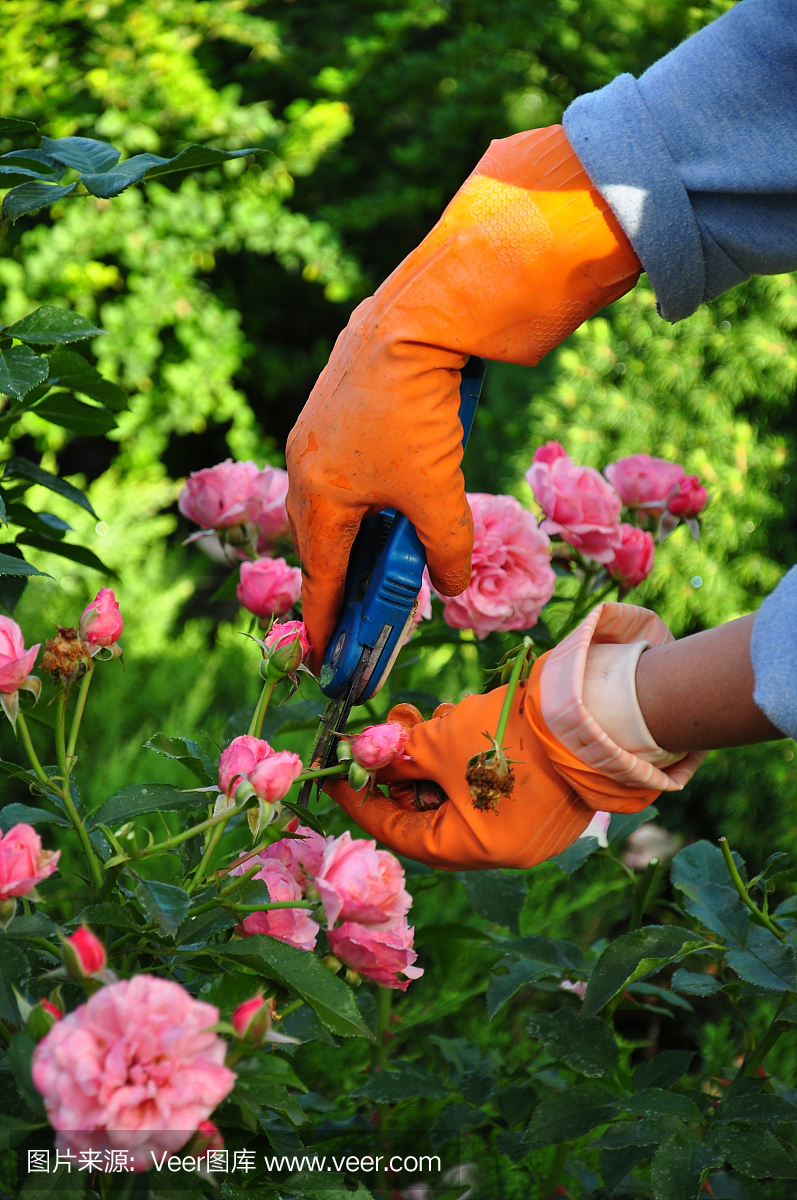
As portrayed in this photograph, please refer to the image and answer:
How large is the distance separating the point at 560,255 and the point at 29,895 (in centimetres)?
80

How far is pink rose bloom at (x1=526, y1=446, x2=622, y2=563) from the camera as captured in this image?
1.28 metres

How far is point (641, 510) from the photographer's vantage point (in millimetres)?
1408

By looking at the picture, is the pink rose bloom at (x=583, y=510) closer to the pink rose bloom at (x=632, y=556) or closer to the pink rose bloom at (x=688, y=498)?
the pink rose bloom at (x=632, y=556)

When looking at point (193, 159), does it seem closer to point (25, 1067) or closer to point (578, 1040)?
point (25, 1067)

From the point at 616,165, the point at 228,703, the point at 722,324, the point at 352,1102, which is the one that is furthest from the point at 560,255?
the point at 228,703

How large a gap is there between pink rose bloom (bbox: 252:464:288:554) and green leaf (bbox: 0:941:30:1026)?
0.67 meters

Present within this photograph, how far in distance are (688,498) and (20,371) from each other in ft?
2.85

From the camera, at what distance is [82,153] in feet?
3.57

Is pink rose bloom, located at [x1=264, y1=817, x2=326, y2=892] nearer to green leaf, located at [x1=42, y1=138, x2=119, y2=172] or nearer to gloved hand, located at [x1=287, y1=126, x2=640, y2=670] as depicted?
gloved hand, located at [x1=287, y1=126, x2=640, y2=670]

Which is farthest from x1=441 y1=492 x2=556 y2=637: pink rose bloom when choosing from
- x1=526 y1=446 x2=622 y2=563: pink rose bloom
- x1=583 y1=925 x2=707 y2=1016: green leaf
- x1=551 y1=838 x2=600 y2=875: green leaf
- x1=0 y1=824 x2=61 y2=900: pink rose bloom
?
x1=0 y1=824 x2=61 y2=900: pink rose bloom

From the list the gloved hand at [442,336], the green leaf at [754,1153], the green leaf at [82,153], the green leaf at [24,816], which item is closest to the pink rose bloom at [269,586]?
the gloved hand at [442,336]

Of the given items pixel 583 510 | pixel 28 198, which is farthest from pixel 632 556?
pixel 28 198

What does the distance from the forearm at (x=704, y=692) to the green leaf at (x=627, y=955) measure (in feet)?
0.77

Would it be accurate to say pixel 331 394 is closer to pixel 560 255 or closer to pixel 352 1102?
pixel 560 255
